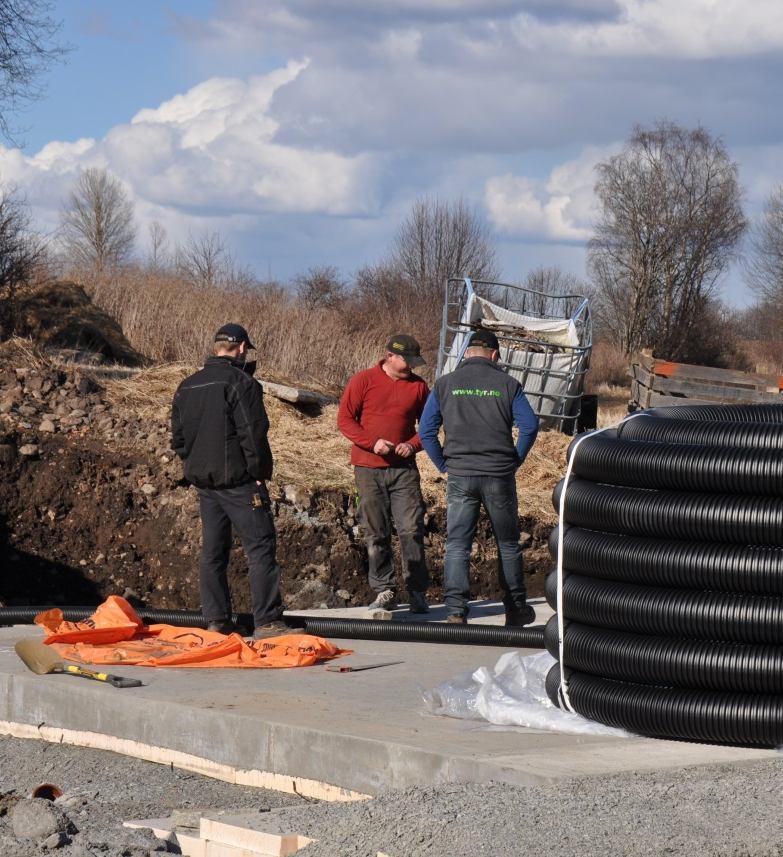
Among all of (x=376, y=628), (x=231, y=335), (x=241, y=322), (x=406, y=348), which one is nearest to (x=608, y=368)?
(x=241, y=322)

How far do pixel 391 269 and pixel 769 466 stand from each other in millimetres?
41369

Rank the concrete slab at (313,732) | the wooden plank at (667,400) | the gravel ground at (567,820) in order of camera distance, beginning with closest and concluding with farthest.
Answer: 1. the gravel ground at (567,820)
2. the concrete slab at (313,732)
3. the wooden plank at (667,400)

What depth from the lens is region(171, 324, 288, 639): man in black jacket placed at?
24.1ft

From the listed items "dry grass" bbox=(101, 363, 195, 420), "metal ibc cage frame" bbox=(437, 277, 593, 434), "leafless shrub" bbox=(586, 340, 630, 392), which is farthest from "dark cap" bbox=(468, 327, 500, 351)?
Answer: "leafless shrub" bbox=(586, 340, 630, 392)

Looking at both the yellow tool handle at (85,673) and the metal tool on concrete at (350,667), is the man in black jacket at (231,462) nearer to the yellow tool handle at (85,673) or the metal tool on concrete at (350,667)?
the metal tool on concrete at (350,667)

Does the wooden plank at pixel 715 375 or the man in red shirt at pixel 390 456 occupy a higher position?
the wooden plank at pixel 715 375

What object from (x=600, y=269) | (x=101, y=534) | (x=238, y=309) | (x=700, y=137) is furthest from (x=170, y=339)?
(x=700, y=137)

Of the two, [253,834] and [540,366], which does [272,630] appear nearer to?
[253,834]

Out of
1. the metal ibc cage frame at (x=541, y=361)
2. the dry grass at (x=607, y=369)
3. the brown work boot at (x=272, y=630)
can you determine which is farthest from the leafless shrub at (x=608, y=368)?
the brown work boot at (x=272, y=630)

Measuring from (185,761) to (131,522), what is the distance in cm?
721

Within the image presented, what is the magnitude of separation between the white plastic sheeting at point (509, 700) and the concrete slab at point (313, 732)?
0.28ft

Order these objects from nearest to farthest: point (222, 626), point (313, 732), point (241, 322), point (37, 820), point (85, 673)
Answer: point (37, 820) < point (313, 732) < point (85, 673) < point (222, 626) < point (241, 322)

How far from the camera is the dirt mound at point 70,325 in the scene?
18.6 m

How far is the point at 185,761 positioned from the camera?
5602 mm
